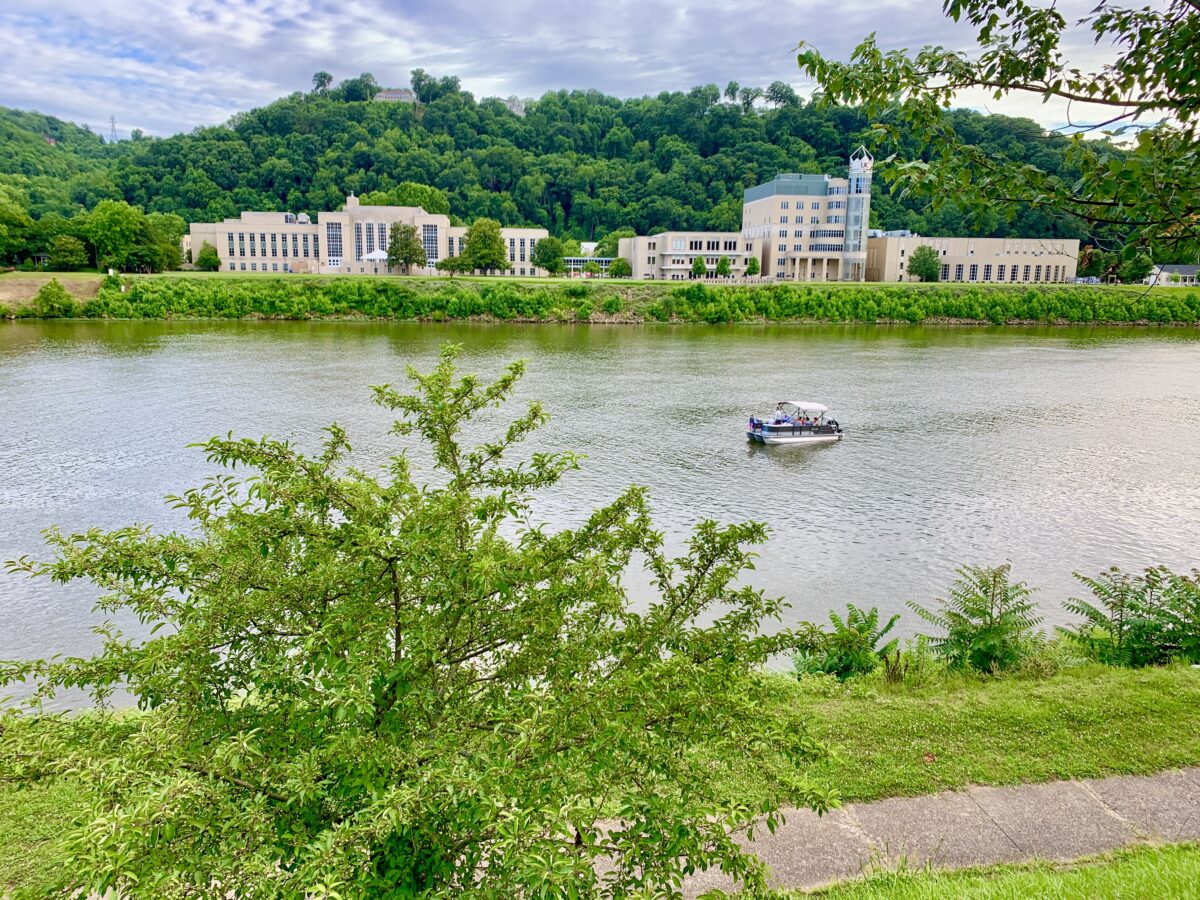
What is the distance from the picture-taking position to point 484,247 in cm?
10231

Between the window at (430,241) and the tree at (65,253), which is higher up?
the window at (430,241)

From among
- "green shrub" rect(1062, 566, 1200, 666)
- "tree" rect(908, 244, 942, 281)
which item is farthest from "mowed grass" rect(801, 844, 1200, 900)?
"tree" rect(908, 244, 942, 281)

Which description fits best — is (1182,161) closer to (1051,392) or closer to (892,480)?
(892,480)

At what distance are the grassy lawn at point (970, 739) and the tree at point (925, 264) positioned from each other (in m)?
105

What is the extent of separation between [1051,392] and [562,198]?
138 metres

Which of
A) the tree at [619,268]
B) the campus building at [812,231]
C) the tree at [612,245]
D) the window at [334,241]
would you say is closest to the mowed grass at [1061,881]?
the tree at [619,268]

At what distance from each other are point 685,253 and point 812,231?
18.1 meters

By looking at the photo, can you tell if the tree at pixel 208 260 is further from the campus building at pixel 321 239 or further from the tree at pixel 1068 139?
the tree at pixel 1068 139

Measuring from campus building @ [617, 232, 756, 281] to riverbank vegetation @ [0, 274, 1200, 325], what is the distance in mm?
20663

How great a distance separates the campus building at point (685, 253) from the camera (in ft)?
378

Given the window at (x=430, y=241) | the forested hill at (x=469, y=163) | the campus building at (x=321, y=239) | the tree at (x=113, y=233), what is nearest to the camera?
the tree at (x=113, y=233)

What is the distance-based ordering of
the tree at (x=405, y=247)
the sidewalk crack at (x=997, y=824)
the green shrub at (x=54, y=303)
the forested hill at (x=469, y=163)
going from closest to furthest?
the sidewalk crack at (x=997, y=824), the green shrub at (x=54, y=303), the tree at (x=405, y=247), the forested hill at (x=469, y=163)

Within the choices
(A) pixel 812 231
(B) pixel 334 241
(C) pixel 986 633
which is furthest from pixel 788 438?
(B) pixel 334 241

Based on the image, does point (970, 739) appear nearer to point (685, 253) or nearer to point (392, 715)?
point (392, 715)
